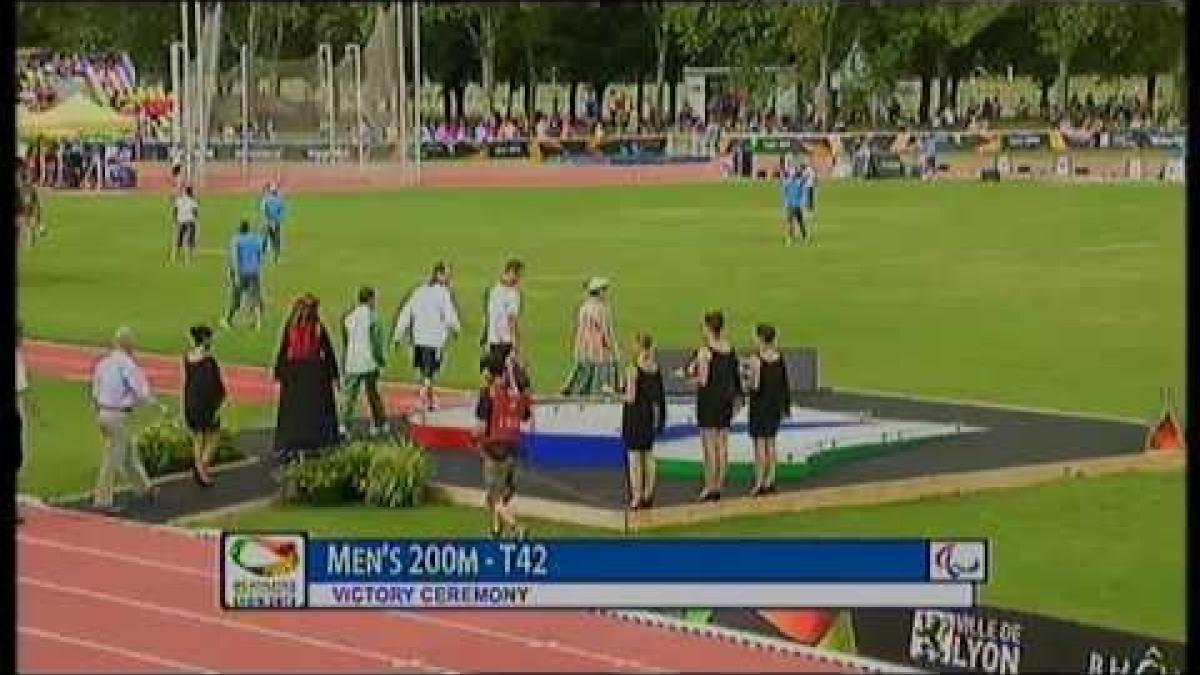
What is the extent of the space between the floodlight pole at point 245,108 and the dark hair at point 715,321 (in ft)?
6.78

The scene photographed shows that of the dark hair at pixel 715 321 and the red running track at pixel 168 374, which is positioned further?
the red running track at pixel 168 374

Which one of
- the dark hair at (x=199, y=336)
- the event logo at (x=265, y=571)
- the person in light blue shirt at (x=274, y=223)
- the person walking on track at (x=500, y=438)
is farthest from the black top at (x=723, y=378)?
the person in light blue shirt at (x=274, y=223)

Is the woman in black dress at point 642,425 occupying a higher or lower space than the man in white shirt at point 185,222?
lower

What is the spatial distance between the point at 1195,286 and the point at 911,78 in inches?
76.9

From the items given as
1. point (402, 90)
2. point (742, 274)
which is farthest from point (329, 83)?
point (742, 274)

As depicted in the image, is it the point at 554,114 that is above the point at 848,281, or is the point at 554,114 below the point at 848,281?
above

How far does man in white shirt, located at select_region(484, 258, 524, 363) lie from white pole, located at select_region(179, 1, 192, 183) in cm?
157

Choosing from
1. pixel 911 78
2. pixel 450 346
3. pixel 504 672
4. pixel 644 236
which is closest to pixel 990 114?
pixel 911 78

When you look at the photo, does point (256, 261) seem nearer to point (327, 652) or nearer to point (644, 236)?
point (644, 236)

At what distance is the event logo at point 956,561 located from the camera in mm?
8133

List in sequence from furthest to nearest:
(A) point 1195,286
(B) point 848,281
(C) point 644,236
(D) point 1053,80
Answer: (B) point 848,281 → (C) point 644,236 → (D) point 1053,80 → (A) point 1195,286

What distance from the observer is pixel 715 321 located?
37.6ft

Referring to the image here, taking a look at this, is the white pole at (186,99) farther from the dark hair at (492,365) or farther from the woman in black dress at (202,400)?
the dark hair at (492,365)

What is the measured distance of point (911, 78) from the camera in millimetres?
9500
